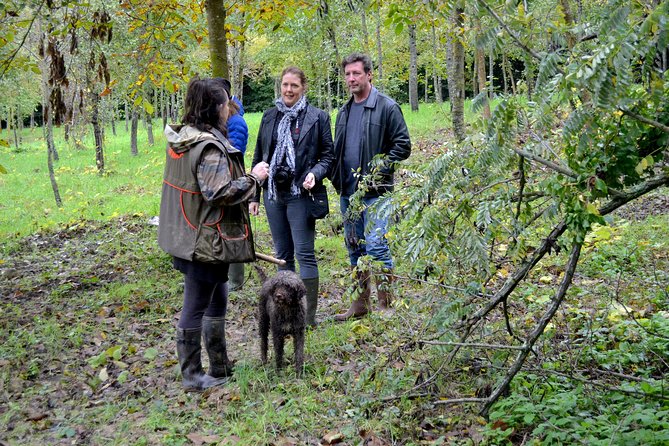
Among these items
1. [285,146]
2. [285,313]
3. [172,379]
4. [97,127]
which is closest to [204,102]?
[285,146]

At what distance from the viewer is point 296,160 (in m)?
5.66

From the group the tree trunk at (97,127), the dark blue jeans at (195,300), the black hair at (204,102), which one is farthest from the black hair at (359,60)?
the tree trunk at (97,127)

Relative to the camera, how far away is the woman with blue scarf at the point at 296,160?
221 inches

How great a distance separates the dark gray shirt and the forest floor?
1277 millimetres

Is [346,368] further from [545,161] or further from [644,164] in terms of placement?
[644,164]

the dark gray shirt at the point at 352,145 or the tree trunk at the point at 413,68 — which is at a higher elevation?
the tree trunk at the point at 413,68

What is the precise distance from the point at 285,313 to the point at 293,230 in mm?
1094

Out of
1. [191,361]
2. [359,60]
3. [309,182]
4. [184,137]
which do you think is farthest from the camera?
[359,60]

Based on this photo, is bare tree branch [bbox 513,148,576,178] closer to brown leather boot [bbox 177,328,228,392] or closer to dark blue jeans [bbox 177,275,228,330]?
Result: dark blue jeans [bbox 177,275,228,330]

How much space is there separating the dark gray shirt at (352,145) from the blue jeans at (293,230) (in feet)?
1.83

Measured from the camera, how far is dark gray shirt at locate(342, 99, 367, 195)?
5.91 meters

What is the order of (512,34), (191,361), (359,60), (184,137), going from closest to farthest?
(512,34)
(184,137)
(191,361)
(359,60)

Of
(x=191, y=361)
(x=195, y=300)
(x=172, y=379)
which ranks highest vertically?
(x=195, y=300)

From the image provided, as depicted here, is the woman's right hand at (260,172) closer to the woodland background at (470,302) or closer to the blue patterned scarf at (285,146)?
the blue patterned scarf at (285,146)
